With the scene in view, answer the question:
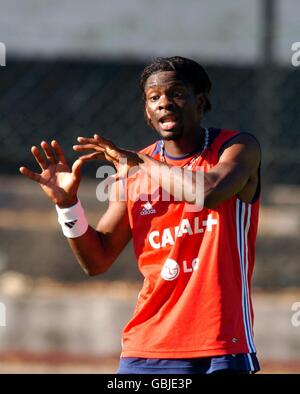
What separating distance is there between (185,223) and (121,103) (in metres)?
2.99

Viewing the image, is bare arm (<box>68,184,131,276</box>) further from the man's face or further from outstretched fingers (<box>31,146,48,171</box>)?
the man's face

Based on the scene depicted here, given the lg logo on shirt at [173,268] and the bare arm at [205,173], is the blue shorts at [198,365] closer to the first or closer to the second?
the lg logo on shirt at [173,268]

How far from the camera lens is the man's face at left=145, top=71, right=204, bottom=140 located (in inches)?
193

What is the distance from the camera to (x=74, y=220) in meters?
5.16

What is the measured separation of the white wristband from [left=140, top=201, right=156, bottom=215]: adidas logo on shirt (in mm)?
309

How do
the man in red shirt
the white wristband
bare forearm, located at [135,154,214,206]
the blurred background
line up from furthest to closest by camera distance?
the blurred background
the white wristband
the man in red shirt
bare forearm, located at [135,154,214,206]

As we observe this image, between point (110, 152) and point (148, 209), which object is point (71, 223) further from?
point (110, 152)

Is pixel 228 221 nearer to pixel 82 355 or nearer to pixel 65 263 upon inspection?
pixel 82 355

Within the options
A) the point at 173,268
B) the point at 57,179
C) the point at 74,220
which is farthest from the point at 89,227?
the point at 173,268

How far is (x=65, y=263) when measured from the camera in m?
7.70

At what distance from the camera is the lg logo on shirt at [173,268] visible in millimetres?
4812

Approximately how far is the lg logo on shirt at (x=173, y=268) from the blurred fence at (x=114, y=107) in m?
2.84

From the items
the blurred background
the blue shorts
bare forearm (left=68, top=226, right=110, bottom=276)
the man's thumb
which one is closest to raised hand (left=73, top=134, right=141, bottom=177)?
the man's thumb

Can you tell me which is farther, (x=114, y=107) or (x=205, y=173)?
(x=114, y=107)
